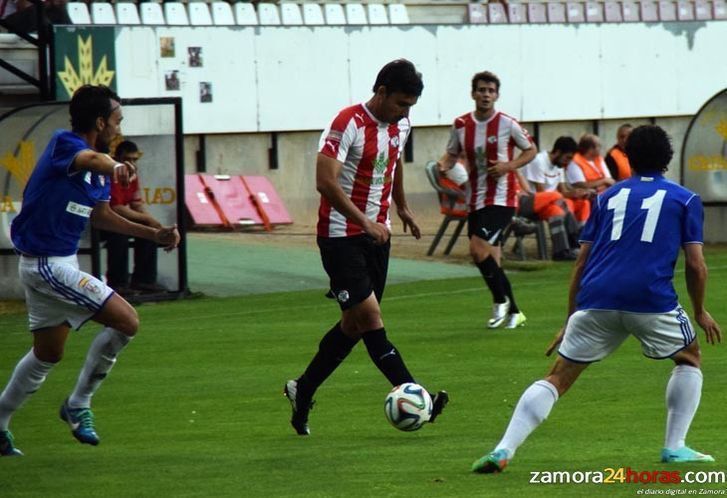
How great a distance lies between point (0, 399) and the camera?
8875mm

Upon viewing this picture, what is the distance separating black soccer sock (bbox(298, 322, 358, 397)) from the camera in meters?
9.40

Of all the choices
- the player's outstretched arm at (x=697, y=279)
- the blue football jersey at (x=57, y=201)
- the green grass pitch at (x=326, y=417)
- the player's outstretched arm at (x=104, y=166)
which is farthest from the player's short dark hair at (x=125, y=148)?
the player's outstretched arm at (x=697, y=279)

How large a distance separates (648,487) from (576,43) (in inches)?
907

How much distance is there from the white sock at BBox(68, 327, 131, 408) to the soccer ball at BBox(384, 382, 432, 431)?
1.44 m

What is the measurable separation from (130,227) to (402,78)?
5.54ft

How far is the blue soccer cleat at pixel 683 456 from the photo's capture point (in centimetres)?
754

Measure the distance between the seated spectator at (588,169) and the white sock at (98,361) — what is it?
1457 centimetres

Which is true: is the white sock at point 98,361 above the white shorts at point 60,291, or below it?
below

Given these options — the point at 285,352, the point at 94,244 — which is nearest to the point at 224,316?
the point at 94,244

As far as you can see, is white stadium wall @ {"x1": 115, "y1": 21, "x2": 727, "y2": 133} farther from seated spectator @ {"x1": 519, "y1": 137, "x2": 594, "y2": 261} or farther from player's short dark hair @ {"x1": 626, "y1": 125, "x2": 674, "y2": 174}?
player's short dark hair @ {"x1": 626, "y1": 125, "x2": 674, "y2": 174}

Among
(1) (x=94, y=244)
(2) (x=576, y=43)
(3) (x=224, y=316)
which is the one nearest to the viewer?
(3) (x=224, y=316)

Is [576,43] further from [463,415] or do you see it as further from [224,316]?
[463,415]

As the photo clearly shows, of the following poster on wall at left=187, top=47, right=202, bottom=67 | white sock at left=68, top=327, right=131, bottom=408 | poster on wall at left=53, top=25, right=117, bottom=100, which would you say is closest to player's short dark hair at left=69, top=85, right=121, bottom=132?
white sock at left=68, top=327, right=131, bottom=408

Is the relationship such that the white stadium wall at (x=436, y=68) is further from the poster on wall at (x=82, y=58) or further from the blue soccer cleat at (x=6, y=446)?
the blue soccer cleat at (x=6, y=446)
